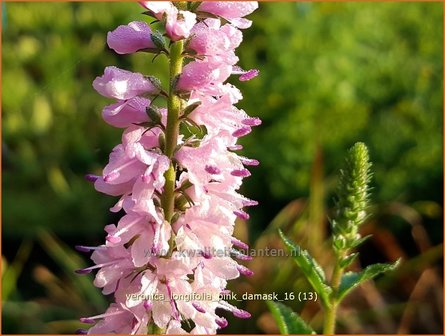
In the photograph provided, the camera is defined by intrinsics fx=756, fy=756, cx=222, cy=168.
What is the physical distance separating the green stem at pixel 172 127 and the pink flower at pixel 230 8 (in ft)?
0.17

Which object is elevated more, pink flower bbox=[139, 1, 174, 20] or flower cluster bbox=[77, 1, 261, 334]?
pink flower bbox=[139, 1, 174, 20]

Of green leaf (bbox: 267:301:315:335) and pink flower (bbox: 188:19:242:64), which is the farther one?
green leaf (bbox: 267:301:315:335)

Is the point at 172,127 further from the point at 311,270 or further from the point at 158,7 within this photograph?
the point at 311,270

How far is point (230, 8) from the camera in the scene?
2.48 ft

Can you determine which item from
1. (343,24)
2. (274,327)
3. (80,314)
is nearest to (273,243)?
(274,327)

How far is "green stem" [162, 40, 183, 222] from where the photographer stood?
74cm

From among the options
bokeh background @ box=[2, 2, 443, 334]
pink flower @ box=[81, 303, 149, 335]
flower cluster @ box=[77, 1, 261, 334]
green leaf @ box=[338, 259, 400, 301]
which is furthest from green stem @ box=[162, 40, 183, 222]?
bokeh background @ box=[2, 2, 443, 334]

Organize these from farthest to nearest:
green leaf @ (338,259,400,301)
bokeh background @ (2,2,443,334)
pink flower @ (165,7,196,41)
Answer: bokeh background @ (2,2,443,334) < green leaf @ (338,259,400,301) < pink flower @ (165,7,196,41)

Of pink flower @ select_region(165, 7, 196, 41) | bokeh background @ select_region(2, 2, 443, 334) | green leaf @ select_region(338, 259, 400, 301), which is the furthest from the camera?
bokeh background @ select_region(2, 2, 443, 334)

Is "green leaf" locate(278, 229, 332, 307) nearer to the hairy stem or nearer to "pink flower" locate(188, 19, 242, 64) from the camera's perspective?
the hairy stem

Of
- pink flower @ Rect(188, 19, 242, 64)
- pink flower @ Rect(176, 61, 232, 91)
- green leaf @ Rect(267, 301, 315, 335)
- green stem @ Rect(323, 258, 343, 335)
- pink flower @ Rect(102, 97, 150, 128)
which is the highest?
→ pink flower @ Rect(188, 19, 242, 64)

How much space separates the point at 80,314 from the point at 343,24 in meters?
1.32

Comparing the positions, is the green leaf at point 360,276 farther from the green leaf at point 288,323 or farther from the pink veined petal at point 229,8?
the pink veined petal at point 229,8

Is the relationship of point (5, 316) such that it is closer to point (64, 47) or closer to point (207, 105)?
point (64, 47)
